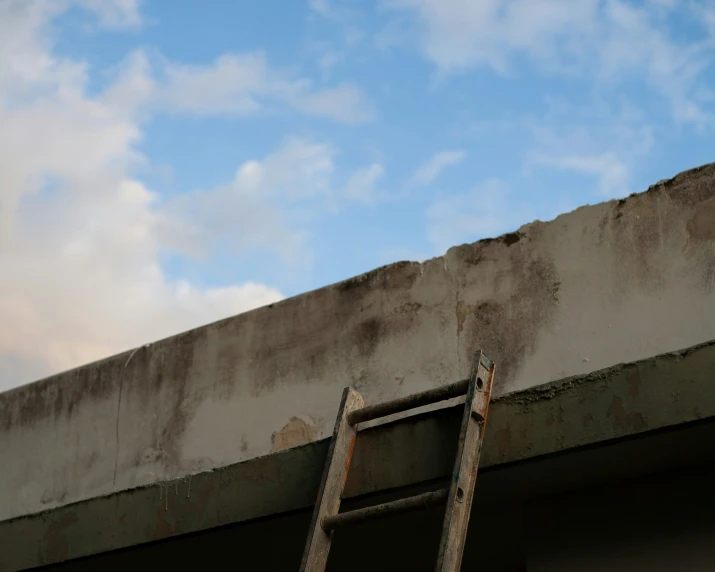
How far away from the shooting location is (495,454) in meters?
3.05

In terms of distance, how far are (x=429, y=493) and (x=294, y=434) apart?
5.89 feet

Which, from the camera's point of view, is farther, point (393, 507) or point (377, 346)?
point (377, 346)

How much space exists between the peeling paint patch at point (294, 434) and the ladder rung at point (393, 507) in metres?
1.52

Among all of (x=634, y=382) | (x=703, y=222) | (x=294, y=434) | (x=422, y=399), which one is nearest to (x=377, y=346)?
(x=294, y=434)

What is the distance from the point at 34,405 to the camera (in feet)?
19.1

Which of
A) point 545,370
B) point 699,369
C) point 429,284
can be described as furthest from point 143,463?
point 699,369

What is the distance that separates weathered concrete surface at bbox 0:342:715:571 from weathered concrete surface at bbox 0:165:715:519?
0.73 metres

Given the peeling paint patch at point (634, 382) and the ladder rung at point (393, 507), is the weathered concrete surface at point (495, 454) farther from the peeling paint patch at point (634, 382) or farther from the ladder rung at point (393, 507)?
the ladder rung at point (393, 507)

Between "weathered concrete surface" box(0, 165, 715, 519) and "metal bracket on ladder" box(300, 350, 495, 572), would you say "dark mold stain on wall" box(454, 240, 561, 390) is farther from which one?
"metal bracket on ladder" box(300, 350, 495, 572)

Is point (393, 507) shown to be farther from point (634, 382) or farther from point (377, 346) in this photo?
point (377, 346)

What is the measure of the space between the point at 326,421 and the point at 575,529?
4.79 feet

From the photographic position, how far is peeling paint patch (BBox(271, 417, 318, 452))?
450cm

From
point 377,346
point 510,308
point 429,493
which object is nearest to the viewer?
point 429,493

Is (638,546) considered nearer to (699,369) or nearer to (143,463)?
(699,369)
